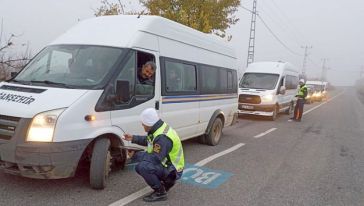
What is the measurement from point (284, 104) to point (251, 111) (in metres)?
2.96

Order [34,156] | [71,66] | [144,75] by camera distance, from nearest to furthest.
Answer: [34,156], [71,66], [144,75]

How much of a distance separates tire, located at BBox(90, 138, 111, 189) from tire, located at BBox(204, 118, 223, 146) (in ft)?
14.2

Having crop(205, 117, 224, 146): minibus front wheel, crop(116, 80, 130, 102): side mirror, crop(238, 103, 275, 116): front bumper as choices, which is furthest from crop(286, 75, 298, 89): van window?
crop(116, 80, 130, 102): side mirror

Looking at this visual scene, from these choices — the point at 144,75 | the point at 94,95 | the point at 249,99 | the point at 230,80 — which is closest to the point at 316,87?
the point at 249,99

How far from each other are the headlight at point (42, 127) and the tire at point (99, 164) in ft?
2.40

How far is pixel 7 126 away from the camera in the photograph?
15.4ft

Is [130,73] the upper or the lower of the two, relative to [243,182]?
upper

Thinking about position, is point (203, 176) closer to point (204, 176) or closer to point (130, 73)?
point (204, 176)

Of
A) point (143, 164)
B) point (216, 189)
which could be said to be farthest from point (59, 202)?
point (216, 189)

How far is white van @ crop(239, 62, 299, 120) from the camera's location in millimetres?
16594

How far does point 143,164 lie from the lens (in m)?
5.03

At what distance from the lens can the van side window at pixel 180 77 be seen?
6984 mm

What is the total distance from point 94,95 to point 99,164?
968mm

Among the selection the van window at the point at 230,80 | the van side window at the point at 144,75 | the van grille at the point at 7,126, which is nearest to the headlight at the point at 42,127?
the van grille at the point at 7,126
